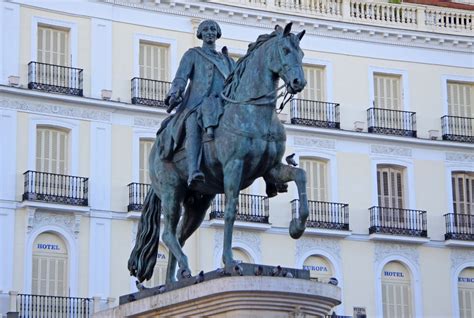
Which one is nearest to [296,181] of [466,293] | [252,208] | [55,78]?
[55,78]

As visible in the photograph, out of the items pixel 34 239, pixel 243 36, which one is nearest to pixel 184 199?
pixel 34 239

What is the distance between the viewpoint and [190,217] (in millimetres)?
17453

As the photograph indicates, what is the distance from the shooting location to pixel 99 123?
41062mm

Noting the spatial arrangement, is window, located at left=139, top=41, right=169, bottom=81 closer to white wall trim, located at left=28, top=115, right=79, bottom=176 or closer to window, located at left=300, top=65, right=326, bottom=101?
white wall trim, located at left=28, top=115, right=79, bottom=176

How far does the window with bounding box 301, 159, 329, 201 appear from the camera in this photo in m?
43.9

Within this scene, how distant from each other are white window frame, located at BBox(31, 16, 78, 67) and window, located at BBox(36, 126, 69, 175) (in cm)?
223

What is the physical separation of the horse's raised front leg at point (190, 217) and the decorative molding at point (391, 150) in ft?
92.0

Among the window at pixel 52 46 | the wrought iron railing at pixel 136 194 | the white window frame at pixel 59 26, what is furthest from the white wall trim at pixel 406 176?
the window at pixel 52 46

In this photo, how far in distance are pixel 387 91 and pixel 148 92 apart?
9124 mm

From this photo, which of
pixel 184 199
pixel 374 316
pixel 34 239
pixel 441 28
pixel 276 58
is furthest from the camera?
pixel 441 28

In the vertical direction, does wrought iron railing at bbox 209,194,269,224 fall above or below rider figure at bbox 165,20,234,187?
above

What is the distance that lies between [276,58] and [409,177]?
30.1 metres

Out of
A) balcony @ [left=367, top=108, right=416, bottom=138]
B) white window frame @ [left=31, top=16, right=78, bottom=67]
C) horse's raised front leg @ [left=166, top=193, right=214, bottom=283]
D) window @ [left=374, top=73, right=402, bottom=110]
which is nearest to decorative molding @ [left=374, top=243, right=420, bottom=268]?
balcony @ [left=367, top=108, right=416, bottom=138]

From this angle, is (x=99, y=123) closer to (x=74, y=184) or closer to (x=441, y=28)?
(x=74, y=184)
